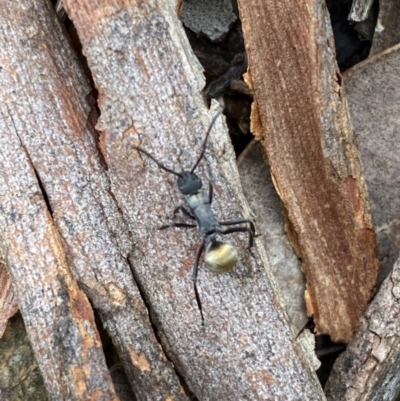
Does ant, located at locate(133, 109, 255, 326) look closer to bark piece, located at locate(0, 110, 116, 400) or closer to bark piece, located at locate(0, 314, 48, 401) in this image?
bark piece, located at locate(0, 110, 116, 400)

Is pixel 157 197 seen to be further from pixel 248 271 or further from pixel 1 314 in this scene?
pixel 1 314

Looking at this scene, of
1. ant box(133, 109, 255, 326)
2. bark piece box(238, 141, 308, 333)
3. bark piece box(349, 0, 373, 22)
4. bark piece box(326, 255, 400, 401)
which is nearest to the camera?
ant box(133, 109, 255, 326)

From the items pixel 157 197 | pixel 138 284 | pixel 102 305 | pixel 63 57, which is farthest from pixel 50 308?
pixel 63 57

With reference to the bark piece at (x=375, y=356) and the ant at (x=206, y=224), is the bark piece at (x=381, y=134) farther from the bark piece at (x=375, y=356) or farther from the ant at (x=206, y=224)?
the ant at (x=206, y=224)

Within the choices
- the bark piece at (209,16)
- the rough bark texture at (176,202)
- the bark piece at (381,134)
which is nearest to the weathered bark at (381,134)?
the bark piece at (381,134)

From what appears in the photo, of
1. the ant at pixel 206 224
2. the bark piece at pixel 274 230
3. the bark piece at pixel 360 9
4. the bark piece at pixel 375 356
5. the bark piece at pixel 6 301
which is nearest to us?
the ant at pixel 206 224

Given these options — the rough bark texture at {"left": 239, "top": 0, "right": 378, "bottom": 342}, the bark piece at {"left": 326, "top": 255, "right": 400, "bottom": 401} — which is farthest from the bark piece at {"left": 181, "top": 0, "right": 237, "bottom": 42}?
the bark piece at {"left": 326, "top": 255, "right": 400, "bottom": 401}

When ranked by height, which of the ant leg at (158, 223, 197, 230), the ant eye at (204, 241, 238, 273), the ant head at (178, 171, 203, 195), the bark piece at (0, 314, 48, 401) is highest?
the ant head at (178, 171, 203, 195)
